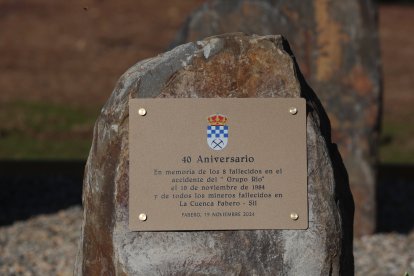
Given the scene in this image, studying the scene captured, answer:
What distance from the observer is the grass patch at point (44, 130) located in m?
11.0

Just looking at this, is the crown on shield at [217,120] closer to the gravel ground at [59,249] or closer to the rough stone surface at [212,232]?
the rough stone surface at [212,232]

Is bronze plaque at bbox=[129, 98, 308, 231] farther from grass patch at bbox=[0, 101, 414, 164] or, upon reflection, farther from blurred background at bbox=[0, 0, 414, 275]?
grass patch at bbox=[0, 101, 414, 164]

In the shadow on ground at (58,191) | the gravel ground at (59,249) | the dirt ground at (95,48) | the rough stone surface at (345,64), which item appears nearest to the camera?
the gravel ground at (59,249)

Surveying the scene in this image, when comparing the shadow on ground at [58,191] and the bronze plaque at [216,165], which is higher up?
the shadow on ground at [58,191]

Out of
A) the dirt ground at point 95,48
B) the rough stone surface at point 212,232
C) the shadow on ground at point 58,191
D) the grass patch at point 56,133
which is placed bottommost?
the rough stone surface at point 212,232

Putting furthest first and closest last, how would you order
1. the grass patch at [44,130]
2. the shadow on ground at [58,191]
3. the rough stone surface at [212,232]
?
the grass patch at [44,130], the shadow on ground at [58,191], the rough stone surface at [212,232]

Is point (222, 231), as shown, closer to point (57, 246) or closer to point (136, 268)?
point (136, 268)

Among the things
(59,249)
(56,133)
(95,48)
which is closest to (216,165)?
(59,249)

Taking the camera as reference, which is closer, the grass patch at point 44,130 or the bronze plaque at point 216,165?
the bronze plaque at point 216,165

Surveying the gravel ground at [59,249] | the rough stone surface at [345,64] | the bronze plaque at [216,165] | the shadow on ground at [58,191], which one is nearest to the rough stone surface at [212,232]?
the bronze plaque at [216,165]

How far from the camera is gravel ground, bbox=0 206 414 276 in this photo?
6.77 metres

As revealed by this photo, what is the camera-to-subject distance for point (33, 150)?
36.3ft

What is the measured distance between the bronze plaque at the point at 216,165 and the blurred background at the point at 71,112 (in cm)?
256

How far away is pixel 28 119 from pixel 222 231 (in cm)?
834
